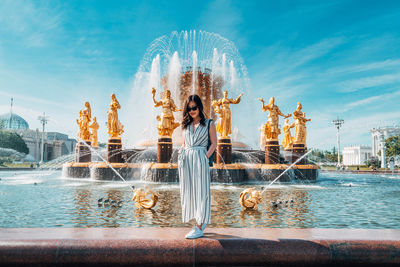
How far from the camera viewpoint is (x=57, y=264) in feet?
10.7

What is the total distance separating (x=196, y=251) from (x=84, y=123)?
1893cm

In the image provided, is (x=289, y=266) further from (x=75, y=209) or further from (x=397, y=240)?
(x=75, y=209)

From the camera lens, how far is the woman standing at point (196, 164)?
384 cm

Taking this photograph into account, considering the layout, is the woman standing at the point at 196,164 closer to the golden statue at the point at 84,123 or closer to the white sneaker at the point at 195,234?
the white sneaker at the point at 195,234

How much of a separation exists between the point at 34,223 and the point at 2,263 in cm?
294

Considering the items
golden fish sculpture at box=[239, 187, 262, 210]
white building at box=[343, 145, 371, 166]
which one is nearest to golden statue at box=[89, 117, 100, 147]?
golden fish sculpture at box=[239, 187, 262, 210]

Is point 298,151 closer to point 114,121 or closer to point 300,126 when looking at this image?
point 300,126

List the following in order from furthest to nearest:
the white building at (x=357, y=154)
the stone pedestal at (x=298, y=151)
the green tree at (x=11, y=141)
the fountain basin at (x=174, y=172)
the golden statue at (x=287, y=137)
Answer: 1. the white building at (x=357, y=154)
2. the green tree at (x=11, y=141)
3. the golden statue at (x=287, y=137)
4. the stone pedestal at (x=298, y=151)
5. the fountain basin at (x=174, y=172)

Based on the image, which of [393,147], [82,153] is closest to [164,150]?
[82,153]

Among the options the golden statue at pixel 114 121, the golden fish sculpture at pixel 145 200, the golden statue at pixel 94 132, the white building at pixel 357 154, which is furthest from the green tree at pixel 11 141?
the white building at pixel 357 154

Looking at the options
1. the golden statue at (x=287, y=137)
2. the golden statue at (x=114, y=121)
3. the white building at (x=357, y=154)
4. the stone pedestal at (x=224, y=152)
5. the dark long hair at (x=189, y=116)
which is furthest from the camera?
the white building at (x=357, y=154)

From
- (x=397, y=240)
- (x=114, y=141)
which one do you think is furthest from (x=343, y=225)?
(x=114, y=141)

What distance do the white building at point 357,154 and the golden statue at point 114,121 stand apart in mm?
103962

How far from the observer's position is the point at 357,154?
110 m
